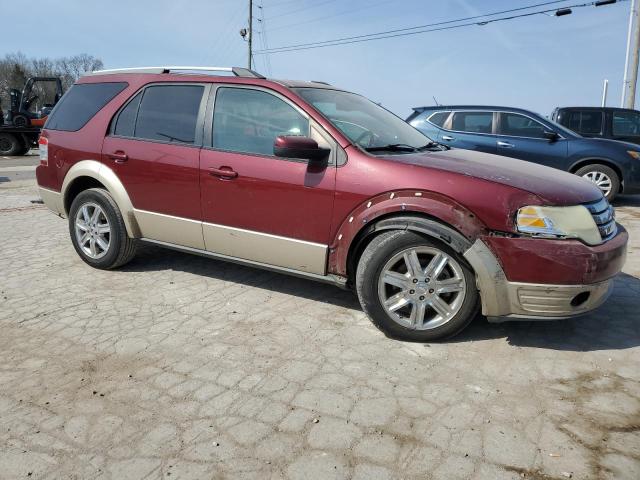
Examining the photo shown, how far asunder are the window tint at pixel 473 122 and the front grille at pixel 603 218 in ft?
19.5

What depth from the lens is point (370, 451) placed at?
2.27 meters

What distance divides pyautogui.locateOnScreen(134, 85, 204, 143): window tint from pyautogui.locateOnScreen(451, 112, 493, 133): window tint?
245 inches

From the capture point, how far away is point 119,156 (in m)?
4.39

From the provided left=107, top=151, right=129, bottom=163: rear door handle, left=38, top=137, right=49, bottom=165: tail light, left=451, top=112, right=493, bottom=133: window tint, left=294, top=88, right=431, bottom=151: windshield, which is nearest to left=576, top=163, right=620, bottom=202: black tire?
left=451, top=112, right=493, bottom=133: window tint

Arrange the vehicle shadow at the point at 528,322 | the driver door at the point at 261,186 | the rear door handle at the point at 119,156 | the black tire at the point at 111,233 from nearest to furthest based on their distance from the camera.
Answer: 1. the vehicle shadow at the point at 528,322
2. the driver door at the point at 261,186
3. the rear door handle at the point at 119,156
4. the black tire at the point at 111,233

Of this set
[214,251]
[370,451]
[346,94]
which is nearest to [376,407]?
[370,451]

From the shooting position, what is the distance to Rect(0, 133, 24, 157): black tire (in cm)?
1989

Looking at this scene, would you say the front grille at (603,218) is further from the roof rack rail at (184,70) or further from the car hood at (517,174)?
the roof rack rail at (184,70)

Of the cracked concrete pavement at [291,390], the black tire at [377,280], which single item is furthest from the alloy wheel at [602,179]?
the black tire at [377,280]

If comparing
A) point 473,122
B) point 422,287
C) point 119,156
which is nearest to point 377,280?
point 422,287

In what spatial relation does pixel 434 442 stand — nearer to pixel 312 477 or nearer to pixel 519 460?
pixel 519 460

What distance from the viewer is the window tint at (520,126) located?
878 cm

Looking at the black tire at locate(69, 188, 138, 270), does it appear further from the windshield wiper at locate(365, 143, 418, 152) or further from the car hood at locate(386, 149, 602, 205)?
the car hood at locate(386, 149, 602, 205)

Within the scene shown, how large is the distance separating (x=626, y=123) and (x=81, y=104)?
10.9 metres
